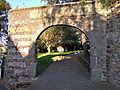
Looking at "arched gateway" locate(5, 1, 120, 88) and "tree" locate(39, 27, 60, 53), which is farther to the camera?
"tree" locate(39, 27, 60, 53)

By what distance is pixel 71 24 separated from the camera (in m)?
7.27

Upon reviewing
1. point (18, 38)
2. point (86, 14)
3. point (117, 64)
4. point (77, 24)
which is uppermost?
point (86, 14)

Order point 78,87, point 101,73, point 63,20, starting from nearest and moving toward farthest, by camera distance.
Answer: point 78,87, point 101,73, point 63,20

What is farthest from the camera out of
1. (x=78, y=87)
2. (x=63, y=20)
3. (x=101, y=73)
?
(x=63, y=20)

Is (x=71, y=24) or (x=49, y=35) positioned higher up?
(x=49, y=35)

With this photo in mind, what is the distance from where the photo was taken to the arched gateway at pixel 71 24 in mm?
6570

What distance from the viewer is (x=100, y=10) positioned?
276 inches

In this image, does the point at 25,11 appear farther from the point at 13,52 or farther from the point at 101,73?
the point at 101,73

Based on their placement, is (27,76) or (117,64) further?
(27,76)

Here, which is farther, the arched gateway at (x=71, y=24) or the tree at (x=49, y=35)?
the tree at (x=49, y=35)

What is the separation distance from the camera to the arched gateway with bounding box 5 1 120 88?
6.57m

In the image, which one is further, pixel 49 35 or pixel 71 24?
pixel 49 35

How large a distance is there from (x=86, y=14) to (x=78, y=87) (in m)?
3.67

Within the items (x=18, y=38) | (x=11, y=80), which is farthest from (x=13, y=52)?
(x=11, y=80)
